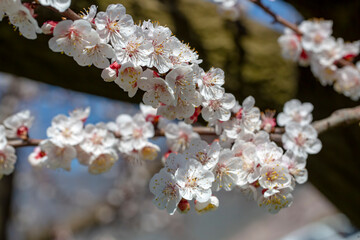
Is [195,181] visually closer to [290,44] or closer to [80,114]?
[80,114]

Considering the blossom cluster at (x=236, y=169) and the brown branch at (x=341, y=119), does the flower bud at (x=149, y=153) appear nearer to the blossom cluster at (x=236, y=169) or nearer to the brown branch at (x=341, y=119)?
the blossom cluster at (x=236, y=169)

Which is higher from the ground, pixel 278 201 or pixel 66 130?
pixel 278 201

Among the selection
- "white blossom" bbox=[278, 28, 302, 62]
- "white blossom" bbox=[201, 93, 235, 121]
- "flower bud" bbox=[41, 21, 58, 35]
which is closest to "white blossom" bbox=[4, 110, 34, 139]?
"flower bud" bbox=[41, 21, 58, 35]

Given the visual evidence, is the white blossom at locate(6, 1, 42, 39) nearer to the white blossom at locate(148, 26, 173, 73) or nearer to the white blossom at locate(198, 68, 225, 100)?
the white blossom at locate(148, 26, 173, 73)

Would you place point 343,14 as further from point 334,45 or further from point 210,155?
point 210,155

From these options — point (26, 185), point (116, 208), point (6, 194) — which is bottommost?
point (26, 185)

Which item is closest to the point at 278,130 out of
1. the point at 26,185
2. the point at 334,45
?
the point at 334,45

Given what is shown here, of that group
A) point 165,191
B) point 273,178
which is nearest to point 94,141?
point 165,191

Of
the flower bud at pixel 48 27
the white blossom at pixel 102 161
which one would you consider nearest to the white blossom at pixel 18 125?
the white blossom at pixel 102 161

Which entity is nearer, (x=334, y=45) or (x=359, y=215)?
(x=334, y=45)
